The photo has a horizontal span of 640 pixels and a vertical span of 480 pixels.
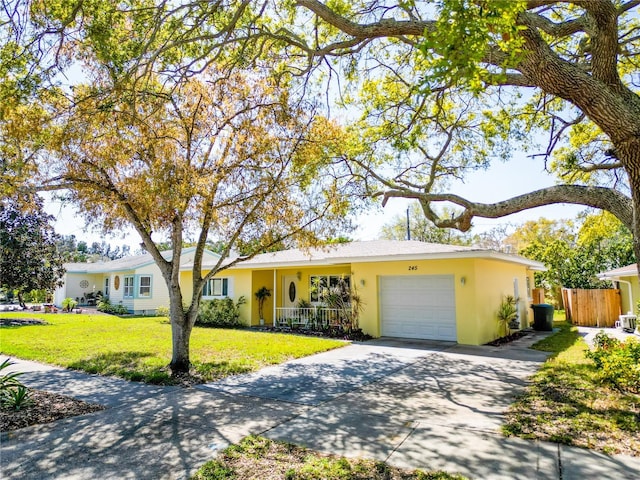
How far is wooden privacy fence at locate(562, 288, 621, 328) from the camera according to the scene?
17328 millimetres

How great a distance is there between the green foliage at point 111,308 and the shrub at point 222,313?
9.09 meters

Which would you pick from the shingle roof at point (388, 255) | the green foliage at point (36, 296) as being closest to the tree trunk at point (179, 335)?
the shingle roof at point (388, 255)

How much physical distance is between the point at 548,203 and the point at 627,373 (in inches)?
122

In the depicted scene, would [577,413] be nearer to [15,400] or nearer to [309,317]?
[15,400]

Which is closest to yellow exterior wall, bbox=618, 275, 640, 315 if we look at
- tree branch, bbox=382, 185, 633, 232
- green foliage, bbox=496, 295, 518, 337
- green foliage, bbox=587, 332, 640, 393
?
green foliage, bbox=496, 295, 518, 337

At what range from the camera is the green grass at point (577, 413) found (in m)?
4.55

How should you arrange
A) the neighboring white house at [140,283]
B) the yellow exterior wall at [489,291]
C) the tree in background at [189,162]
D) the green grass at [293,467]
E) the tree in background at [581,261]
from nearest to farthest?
the green grass at [293,467] → the tree in background at [189,162] → the yellow exterior wall at [489,291] → the tree in background at [581,261] → the neighboring white house at [140,283]

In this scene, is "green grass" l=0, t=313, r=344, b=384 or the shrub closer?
"green grass" l=0, t=313, r=344, b=384

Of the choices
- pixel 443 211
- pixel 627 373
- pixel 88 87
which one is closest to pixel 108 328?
pixel 88 87

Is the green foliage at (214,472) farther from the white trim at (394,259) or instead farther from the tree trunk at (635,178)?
the white trim at (394,259)

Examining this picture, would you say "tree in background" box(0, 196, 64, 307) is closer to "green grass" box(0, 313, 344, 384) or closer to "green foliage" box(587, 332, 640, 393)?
"green grass" box(0, 313, 344, 384)

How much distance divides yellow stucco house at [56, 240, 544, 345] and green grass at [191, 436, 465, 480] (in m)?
6.03

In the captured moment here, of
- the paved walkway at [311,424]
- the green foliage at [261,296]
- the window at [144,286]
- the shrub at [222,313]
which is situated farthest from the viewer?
the window at [144,286]

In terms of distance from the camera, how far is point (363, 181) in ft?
40.4
